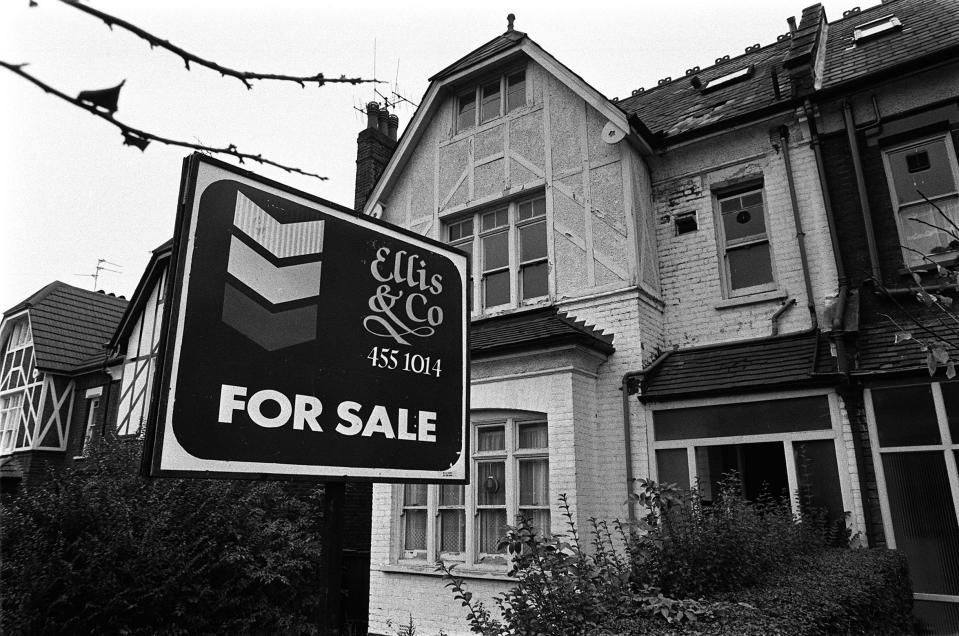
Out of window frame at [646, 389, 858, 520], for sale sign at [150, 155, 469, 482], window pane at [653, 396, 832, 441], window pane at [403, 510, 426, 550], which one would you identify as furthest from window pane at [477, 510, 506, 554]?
for sale sign at [150, 155, 469, 482]

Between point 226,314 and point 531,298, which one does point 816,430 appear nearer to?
point 531,298

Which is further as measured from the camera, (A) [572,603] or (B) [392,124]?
(B) [392,124]

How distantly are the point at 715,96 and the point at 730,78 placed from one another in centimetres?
56

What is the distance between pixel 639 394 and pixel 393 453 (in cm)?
615

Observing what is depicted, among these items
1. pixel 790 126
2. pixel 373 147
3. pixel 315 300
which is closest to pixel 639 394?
pixel 790 126

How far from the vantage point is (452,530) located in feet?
29.4

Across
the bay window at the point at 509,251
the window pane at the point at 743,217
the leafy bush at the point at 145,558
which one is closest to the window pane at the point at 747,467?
the window pane at the point at 743,217

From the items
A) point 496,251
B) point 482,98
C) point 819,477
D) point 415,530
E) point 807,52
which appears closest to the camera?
point 819,477

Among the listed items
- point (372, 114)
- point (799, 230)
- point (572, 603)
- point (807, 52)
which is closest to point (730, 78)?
point (807, 52)

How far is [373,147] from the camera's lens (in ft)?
46.0

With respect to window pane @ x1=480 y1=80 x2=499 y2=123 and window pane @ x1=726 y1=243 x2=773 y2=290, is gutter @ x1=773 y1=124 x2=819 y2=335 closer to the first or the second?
window pane @ x1=726 y1=243 x2=773 y2=290

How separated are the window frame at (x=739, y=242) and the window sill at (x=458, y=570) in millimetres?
4905

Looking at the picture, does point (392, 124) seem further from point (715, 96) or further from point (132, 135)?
point (132, 135)

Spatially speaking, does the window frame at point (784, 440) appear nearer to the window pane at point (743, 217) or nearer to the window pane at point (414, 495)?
the window pane at point (743, 217)
